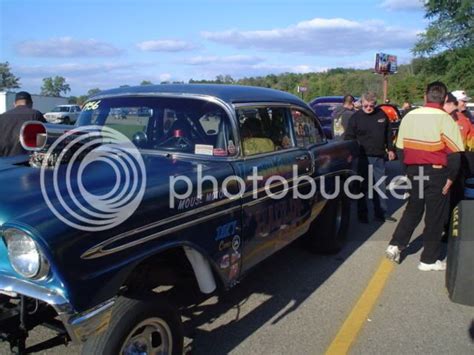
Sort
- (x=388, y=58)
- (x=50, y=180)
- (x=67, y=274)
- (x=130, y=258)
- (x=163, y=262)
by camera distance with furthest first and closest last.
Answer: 1. (x=388, y=58)
2. (x=163, y=262)
3. (x=50, y=180)
4. (x=130, y=258)
5. (x=67, y=274)

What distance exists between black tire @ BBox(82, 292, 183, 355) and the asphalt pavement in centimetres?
65

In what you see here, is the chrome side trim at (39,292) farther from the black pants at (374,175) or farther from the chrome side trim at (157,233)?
the black pants at (374,175)

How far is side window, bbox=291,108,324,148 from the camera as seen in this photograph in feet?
16.1

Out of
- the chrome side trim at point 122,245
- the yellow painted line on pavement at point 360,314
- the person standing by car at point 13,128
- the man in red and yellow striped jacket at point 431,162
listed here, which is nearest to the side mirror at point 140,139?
the chrome side trim at point 122,245

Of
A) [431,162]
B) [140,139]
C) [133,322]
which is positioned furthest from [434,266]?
[133,322]

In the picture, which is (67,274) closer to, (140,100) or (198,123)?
(198,123)

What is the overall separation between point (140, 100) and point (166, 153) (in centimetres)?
67

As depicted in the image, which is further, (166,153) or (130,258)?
(166,153)

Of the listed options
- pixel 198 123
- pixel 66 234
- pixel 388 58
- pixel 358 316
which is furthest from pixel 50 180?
pixel 388 58

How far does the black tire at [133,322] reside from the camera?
8.46 ft

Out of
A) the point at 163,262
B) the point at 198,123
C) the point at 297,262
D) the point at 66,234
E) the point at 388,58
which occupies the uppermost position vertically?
the point at 388,58

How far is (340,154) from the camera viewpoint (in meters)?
5.80

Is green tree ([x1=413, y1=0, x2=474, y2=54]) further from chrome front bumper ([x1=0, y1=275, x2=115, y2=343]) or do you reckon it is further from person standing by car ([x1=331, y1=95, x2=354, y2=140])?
chrome front bumper ([x1=0, y1=275, x2=115, y2=343])

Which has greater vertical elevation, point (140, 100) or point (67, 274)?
point (140, 100)
